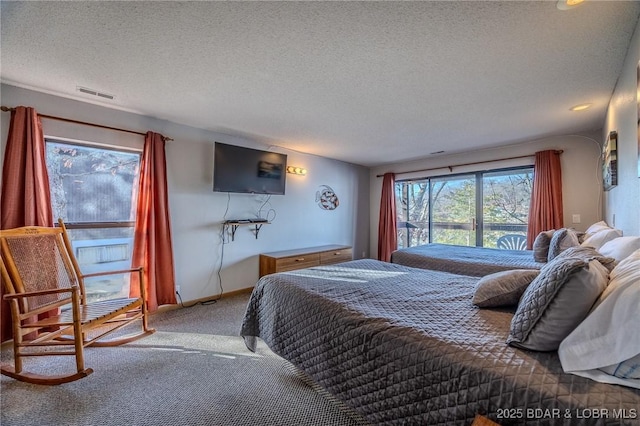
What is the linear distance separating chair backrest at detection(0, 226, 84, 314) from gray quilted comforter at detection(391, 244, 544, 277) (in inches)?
134

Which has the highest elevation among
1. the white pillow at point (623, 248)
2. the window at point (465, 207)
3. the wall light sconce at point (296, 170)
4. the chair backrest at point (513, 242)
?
the wall light sconce at point (296, 170)

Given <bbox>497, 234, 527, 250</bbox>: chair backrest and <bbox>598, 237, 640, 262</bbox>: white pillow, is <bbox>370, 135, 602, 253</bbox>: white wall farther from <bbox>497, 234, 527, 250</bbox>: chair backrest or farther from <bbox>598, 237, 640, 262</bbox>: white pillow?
<bbox>598, 237, 640, 262</bbox>: white pillow

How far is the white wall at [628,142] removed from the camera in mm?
1636

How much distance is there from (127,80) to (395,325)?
269 centimetres

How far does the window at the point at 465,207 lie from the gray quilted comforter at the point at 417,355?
9.51ft

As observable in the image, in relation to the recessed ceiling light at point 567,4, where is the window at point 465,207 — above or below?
below

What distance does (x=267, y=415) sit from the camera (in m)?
1.59

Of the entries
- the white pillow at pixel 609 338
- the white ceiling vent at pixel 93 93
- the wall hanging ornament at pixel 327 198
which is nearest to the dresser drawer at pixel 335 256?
the wall hanging ornament at pixel 327 198

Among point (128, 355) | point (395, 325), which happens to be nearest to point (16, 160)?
point (128, 355)

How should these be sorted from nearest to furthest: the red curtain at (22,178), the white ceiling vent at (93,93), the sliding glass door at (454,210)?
the red curtain at (22,178) < the white ceiling vent at (93,93) < the sliding glass door at (454,210)

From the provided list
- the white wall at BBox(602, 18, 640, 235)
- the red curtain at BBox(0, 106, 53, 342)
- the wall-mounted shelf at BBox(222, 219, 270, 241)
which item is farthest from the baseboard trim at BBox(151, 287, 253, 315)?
the white wall at BBox(602, 18, 640, 235)

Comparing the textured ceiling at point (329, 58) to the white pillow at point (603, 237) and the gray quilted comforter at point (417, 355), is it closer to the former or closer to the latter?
the white pillow at point (603, 237)

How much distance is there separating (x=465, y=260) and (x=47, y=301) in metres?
3.96

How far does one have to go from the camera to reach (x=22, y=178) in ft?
7.59
